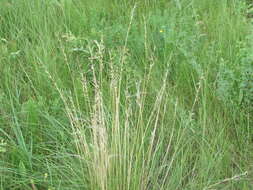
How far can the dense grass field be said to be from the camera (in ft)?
6.76

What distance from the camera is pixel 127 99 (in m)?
2.29

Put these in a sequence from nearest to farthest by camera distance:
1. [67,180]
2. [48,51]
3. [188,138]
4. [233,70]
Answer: [67,180]
[188,138]
[233,70]
[48,51]

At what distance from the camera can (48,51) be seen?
2.86m

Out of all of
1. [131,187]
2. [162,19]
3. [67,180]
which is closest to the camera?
[131,187]

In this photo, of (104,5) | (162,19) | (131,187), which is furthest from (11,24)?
(131,187)

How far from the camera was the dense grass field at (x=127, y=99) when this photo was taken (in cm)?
206

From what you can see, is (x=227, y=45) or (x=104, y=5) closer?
(x=227, y=45)

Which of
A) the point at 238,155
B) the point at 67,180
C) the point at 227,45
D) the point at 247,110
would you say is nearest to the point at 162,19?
the point at 227,45

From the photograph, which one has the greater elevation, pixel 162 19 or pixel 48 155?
pixel 162 19

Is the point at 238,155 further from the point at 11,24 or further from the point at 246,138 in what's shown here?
the point at 11,24

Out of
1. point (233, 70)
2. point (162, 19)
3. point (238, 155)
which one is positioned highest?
point (162, 19)

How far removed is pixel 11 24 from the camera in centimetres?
314

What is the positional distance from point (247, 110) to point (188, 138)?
0.40 metres

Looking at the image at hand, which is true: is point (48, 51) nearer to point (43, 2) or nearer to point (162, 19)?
point (43, 2)
